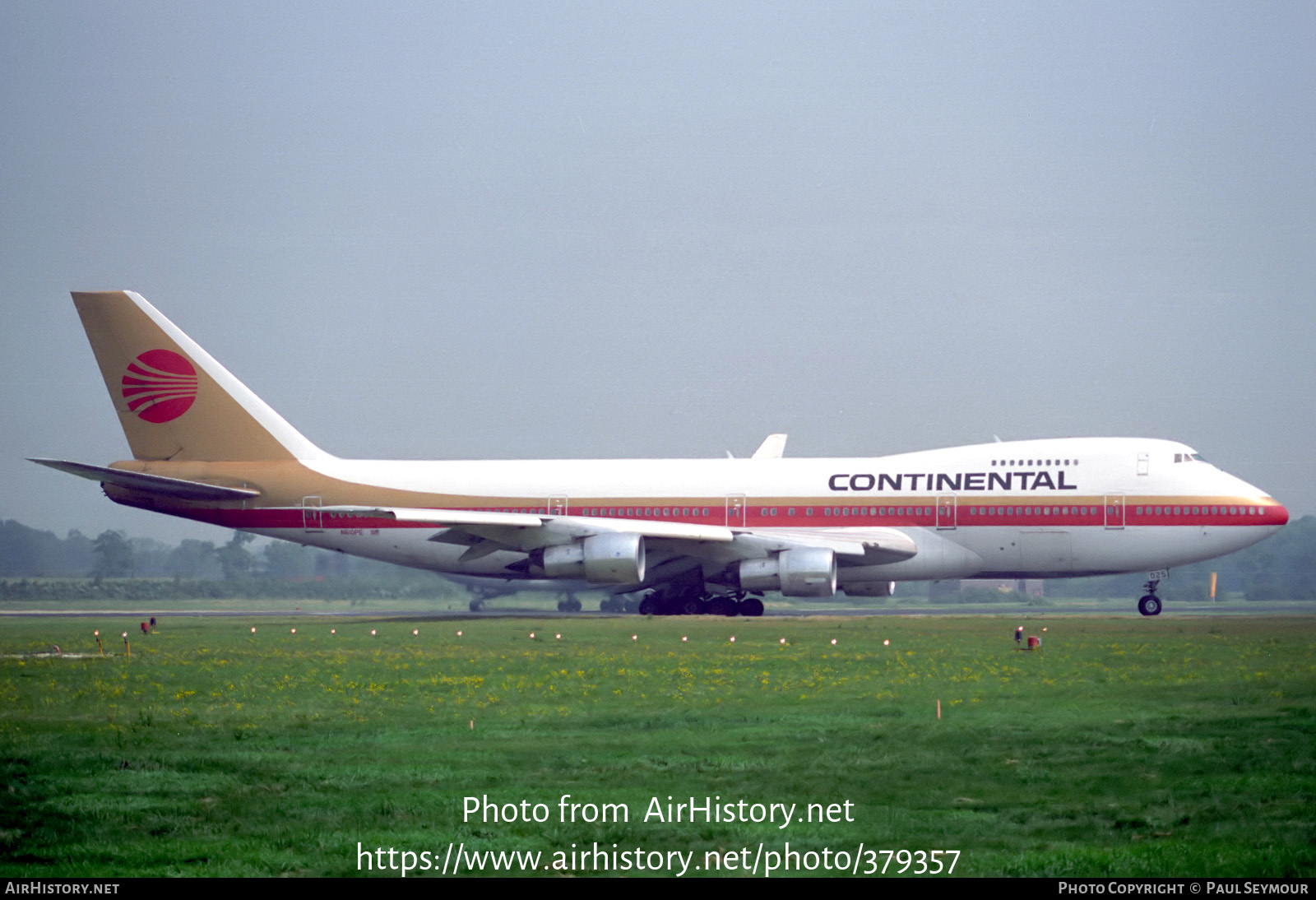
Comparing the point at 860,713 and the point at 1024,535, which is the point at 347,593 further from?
the point at 860,713

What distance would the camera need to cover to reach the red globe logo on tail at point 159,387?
42.2 m

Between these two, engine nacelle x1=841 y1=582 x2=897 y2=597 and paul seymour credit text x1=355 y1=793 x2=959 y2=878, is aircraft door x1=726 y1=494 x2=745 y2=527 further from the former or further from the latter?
paul seymour credit text x1=355 y1=793 x2=959 y2=878

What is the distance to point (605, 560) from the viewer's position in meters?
36.8

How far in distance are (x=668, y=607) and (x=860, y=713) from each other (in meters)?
24.5

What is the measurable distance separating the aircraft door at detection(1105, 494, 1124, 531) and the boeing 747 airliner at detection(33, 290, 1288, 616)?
5 centimetres

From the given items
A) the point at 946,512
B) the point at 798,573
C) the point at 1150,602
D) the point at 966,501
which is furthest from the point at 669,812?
the point at 1150,602

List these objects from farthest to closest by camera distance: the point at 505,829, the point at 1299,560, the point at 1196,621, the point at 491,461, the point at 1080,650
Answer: the point at 1299,560, the point at 491,461, the point at 1196,621, the point at 1080,650, the point at 505,829

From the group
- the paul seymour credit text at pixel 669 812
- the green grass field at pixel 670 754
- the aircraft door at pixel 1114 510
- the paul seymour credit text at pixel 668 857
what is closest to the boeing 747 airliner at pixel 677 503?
the aircraft door at pixel 1114 510

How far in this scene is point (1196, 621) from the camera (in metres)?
34.0

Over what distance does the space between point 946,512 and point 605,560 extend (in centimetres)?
983

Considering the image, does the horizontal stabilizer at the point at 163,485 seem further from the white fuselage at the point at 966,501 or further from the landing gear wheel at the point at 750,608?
the landing gear wheel at the point at 750,608

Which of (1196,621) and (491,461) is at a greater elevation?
(491,461)

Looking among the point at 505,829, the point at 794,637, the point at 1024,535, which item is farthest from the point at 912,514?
the point at 505,829

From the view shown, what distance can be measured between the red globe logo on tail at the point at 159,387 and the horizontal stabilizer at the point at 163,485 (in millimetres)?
2163
